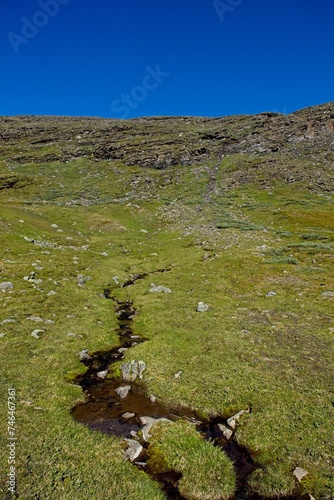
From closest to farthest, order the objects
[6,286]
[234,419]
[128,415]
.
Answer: [234,419], [128,415], [6,286]

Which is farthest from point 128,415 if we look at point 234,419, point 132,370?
point 234,419

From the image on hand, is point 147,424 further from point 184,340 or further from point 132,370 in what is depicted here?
point 184,340

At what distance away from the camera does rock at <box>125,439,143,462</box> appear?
995cm

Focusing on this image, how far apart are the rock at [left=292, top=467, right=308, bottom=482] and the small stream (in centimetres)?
120

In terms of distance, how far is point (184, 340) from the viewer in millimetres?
17781

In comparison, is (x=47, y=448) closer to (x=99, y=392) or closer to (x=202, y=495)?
(x=99, y=392)

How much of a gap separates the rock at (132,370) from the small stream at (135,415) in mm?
253

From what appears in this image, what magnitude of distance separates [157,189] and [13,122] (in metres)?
127

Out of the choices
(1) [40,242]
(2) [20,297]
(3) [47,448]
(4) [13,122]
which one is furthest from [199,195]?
(4) [13,122]

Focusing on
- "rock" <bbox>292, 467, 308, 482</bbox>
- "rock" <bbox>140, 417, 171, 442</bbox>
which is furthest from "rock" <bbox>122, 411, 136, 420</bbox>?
"rock" <bbox>292, 467, 308, 482</bbox>

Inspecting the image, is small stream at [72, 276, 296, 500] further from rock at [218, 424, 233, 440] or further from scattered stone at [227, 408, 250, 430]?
scattered stone at [227, 408, 250, 430]

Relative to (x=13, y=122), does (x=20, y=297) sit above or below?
below

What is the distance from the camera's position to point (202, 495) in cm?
883

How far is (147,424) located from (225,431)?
8.88 ft
